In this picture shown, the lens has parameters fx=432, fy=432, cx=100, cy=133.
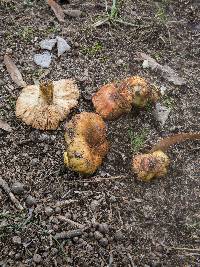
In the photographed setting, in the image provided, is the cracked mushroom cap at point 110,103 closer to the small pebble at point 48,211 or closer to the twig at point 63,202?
the twig at point 63,202

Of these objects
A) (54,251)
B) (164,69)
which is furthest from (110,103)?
(54,251)

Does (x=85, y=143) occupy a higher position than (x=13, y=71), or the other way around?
(x=13, y=71)

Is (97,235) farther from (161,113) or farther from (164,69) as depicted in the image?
(164,69)

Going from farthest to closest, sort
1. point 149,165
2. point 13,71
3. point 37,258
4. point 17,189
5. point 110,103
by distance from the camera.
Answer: point 13,71 → point 110,103 → point 149,165 → point 17,189 → point 37,258

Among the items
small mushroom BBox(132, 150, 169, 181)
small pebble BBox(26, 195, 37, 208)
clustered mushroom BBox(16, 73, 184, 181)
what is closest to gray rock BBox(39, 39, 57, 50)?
clustered mushroom BBox(16, 73, 184, 181)

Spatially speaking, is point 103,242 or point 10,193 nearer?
point 103,242

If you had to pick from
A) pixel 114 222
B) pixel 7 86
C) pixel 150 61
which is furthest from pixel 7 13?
pixel 114 222

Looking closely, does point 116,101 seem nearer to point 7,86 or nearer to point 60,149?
point 60,149

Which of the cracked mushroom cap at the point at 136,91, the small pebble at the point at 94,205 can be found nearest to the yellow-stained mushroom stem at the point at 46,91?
the cracked mushroom cap at the point at 136,91
